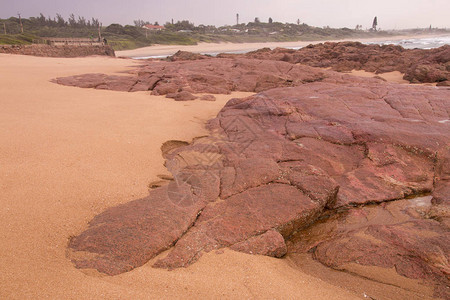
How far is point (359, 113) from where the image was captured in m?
5.05

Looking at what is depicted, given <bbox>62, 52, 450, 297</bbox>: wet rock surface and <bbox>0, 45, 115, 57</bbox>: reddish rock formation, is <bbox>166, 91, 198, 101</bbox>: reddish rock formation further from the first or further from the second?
<bbox>0, 45, 115, 57</bbox>: reddish rock formation

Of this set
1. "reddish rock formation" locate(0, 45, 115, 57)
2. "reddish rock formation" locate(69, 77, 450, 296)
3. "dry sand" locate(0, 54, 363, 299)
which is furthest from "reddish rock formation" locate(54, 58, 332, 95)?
"reddish rock formation" locate(0, 45, 115, 57)

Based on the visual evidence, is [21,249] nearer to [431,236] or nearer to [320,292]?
[320,292]

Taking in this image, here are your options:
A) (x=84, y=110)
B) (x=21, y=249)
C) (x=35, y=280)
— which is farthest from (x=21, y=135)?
(x=35, y=280)

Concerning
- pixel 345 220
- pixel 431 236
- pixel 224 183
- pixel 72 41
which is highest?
pixel 72 41

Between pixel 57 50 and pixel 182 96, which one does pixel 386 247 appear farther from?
pixel 57 50

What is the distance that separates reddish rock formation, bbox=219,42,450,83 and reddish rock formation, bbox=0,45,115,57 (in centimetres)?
1836

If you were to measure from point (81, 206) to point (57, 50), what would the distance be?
28.8 metres

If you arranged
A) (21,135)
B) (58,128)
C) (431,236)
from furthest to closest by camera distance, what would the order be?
(58,128), (21,135), (431,236)

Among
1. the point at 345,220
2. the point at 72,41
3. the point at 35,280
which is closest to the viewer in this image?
the point at 35,280

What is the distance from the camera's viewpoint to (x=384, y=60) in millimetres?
18828

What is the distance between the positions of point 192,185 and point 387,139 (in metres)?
3.05

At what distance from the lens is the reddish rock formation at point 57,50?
23172 mm

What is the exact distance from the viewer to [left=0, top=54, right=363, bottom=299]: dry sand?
5.66 feet
